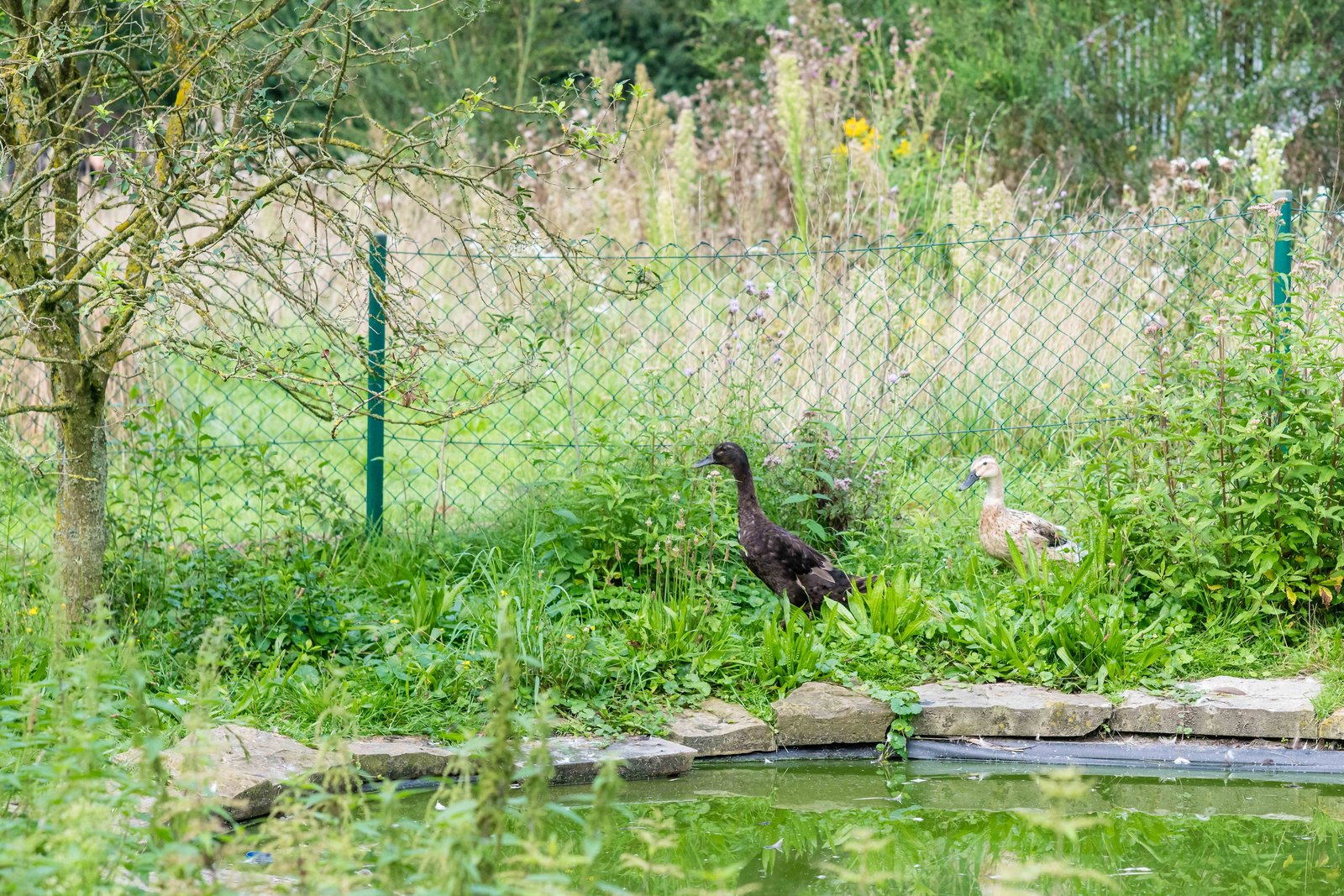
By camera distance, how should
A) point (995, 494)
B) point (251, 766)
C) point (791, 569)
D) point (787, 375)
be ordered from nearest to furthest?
1. point (251, 766)
2. point (791, 569)
3. point (995, 494)
4. point (787, 375)

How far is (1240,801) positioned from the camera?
4.05 meters

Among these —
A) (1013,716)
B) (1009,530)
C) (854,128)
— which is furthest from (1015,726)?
(854,128)

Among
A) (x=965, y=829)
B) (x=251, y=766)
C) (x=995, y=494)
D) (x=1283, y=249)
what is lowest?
(x=965, y=829)

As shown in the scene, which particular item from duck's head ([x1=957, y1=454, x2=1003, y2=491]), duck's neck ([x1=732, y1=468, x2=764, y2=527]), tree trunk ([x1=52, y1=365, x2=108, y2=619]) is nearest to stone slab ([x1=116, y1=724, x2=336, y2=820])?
tree trunk ([x1=52, y1=365, x2=108, y2=619])

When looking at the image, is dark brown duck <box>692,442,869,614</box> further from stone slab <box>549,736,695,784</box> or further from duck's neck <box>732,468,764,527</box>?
stone slab <box>549,736,695,784</box>

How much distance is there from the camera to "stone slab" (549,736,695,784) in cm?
411

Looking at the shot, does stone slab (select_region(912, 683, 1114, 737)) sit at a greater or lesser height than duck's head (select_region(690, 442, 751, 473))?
lesser

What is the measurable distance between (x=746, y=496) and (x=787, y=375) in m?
1.59

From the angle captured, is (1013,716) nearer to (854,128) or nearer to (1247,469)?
(1247,469)

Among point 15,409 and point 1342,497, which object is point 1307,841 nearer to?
→ point 1342,497

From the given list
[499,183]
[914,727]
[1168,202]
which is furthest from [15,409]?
[499,183]

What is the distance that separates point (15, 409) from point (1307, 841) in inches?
151

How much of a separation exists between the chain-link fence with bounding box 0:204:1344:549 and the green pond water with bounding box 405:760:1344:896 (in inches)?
61.3

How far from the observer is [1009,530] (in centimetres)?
532
